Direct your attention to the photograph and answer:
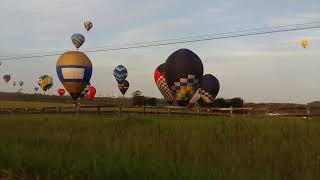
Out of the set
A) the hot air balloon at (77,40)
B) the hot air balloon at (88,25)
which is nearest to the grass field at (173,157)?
the hot air balloon at (77,40)

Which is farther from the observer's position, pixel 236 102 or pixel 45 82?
pixel 45 82

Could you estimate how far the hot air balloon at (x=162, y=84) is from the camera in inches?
1741

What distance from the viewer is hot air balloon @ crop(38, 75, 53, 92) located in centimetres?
7500

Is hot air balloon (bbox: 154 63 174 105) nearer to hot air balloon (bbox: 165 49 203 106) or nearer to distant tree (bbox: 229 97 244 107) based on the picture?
hot air balloon (bbox: 165 49 203 106)

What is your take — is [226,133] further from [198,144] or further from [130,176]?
[130,176]

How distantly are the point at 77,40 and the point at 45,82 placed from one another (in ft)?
91.6

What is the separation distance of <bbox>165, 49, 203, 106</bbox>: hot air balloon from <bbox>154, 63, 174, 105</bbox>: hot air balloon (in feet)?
8.28

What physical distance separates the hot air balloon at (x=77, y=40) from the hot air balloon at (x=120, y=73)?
18.5 meters

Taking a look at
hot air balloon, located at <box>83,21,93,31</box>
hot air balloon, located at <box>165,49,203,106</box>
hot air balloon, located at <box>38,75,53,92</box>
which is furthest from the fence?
hot air balloon, located at <box>38,75,53,92</box>

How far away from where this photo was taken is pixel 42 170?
7684 millimetres

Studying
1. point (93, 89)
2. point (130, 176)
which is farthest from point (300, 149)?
point (93, 89)

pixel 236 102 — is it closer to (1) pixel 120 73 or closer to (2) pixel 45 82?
(1) pixel 120 73

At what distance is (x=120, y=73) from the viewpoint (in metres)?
68.5

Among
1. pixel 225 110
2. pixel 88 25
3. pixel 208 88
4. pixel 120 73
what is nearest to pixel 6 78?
pixel 120 73
